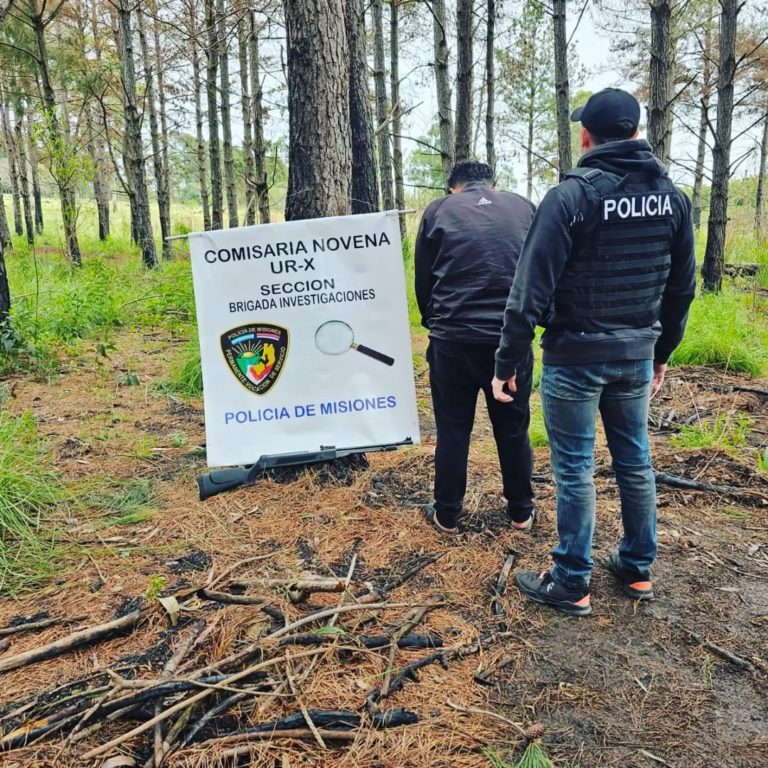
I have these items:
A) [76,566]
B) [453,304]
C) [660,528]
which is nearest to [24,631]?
[76,566]

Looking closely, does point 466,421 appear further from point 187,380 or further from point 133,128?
point 133,128

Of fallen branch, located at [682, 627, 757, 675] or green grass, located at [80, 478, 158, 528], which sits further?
green grass, located at [80, 478, 158, 528]

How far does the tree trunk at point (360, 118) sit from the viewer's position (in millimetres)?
6219

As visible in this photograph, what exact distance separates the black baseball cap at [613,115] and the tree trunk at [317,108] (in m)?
1.94

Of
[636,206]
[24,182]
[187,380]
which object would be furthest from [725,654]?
[24,182]

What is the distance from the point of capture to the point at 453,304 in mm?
3098

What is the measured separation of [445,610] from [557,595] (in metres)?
0.49

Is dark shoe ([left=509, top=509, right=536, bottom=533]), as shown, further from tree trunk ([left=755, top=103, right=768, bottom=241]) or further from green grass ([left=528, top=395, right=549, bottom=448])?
tree trunk ([left=755, top=103, right=768, bottom=241])

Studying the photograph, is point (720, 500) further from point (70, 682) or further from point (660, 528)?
point (70, 682)

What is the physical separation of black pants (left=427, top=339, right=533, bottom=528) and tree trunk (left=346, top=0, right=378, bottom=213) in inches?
133

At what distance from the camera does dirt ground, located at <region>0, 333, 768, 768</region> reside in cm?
196

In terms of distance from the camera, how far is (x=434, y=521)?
340cm

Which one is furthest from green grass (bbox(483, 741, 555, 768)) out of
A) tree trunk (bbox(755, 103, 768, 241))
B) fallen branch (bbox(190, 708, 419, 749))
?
tree trunk (bbox(755, 103, 768, 241))

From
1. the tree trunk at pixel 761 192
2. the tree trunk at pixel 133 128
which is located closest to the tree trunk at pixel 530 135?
the tree trunk at pixel 761 192
